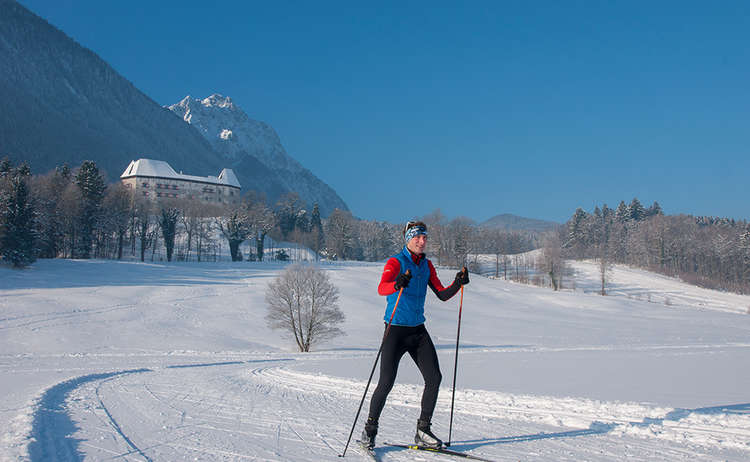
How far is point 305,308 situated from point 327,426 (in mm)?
24943

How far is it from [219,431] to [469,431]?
2912 millimetres

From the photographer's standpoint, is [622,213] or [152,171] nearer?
[152,171]

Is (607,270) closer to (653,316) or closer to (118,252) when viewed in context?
(653,316)

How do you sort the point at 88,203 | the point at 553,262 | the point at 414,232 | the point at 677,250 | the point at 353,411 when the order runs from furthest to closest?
the point at 677,250, the point at 553,262, the point at 88,203, the point at 353,411, the point at 414,232

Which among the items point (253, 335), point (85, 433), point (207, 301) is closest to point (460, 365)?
point (85, 433)

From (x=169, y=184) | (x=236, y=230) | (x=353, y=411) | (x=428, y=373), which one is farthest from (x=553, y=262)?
(x=169, y=184)

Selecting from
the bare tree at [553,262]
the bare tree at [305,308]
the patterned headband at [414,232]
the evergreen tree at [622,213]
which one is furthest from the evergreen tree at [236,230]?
the evergreen tree at [622,213]

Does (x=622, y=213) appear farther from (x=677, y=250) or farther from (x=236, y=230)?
(x=236, y=230)

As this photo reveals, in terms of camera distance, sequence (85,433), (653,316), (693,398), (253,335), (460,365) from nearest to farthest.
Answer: (85,433)
(693,398)
(460,365)
(253,335)
(653,316)

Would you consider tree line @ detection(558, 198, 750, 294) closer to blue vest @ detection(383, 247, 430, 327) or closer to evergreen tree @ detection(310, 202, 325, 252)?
evergreen tree @ detection(310, 202, 325, 252)

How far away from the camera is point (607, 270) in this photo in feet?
269

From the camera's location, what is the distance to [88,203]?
59.8 m

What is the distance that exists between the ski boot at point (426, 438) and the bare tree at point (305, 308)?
25.1 metres

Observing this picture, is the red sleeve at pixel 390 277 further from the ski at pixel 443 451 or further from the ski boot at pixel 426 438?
the ski at pixel 443 451
